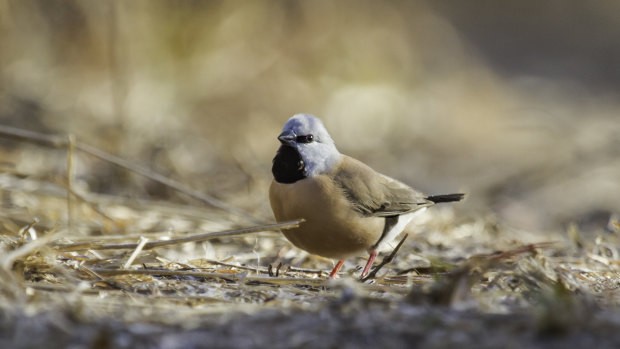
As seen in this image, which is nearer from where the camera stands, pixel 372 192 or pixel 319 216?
pixel 319 216

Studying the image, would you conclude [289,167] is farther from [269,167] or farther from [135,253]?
[269,167]

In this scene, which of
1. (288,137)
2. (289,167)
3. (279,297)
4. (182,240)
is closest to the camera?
(279,297)

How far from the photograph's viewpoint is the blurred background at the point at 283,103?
24.2 ft

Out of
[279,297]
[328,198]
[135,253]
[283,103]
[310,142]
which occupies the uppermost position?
[283,103]

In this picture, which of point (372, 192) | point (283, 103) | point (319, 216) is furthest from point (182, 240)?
point (283, 103)

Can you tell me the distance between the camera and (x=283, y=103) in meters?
10.3

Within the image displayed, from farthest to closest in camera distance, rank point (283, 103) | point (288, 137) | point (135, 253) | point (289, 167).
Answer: point (283, 103) < point (288, 137) < point (289, 167) < point (135, 253)

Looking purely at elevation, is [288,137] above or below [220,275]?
above

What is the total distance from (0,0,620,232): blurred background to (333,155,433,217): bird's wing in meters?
1.90

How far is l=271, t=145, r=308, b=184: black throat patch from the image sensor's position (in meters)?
4.02

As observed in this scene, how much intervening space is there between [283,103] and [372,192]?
20.3 ft

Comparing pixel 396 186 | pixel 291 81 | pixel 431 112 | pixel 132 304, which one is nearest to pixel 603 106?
pixel 431 112

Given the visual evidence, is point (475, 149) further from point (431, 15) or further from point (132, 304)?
point (132, 304)

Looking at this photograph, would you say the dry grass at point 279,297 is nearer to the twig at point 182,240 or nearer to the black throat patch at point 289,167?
the twig at point 182,240
